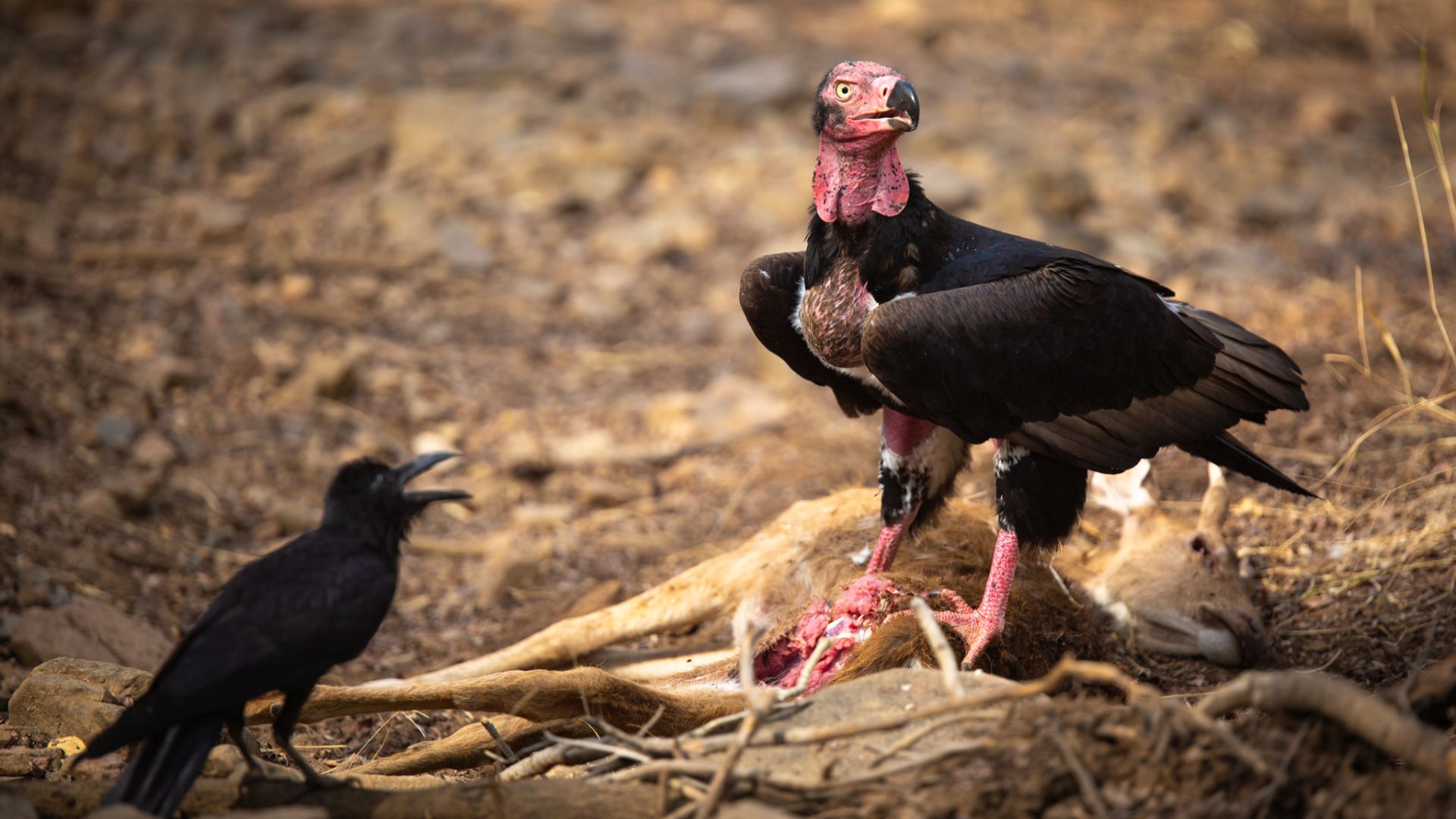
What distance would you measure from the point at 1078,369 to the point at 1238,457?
2.51ft

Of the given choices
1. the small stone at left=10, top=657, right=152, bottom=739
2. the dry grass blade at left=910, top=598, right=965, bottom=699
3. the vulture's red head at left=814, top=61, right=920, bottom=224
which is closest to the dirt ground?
the dry grass blade at left=910, top=598, right=965, bottom=699

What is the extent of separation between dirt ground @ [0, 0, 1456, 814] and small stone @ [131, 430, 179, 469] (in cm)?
3

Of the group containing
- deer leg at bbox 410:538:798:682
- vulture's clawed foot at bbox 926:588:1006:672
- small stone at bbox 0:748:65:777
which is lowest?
deer leg at bbox 410:538:798:682

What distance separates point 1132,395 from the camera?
3.92 meters

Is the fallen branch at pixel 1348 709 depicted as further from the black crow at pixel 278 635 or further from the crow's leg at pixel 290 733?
the crow's leg at pixel 290 733

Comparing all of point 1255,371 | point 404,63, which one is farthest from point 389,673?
point 404,63

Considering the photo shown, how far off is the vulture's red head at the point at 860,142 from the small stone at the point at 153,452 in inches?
160

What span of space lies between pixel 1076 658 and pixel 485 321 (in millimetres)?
5146

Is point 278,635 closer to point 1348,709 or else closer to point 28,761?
point 28,761

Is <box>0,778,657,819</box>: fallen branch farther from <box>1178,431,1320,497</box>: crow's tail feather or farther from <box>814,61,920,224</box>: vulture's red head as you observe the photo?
<box>1178,431,1320,497</box>: crow's tail feather

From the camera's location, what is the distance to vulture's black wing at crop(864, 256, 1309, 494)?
3594mm

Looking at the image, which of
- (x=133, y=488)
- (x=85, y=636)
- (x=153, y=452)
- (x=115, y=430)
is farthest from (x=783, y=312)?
(x=115, y=430)

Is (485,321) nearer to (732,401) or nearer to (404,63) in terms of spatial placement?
(732,401)

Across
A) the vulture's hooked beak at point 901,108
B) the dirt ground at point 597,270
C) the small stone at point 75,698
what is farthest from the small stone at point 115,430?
the vulture's hooked beak at point 901,108
